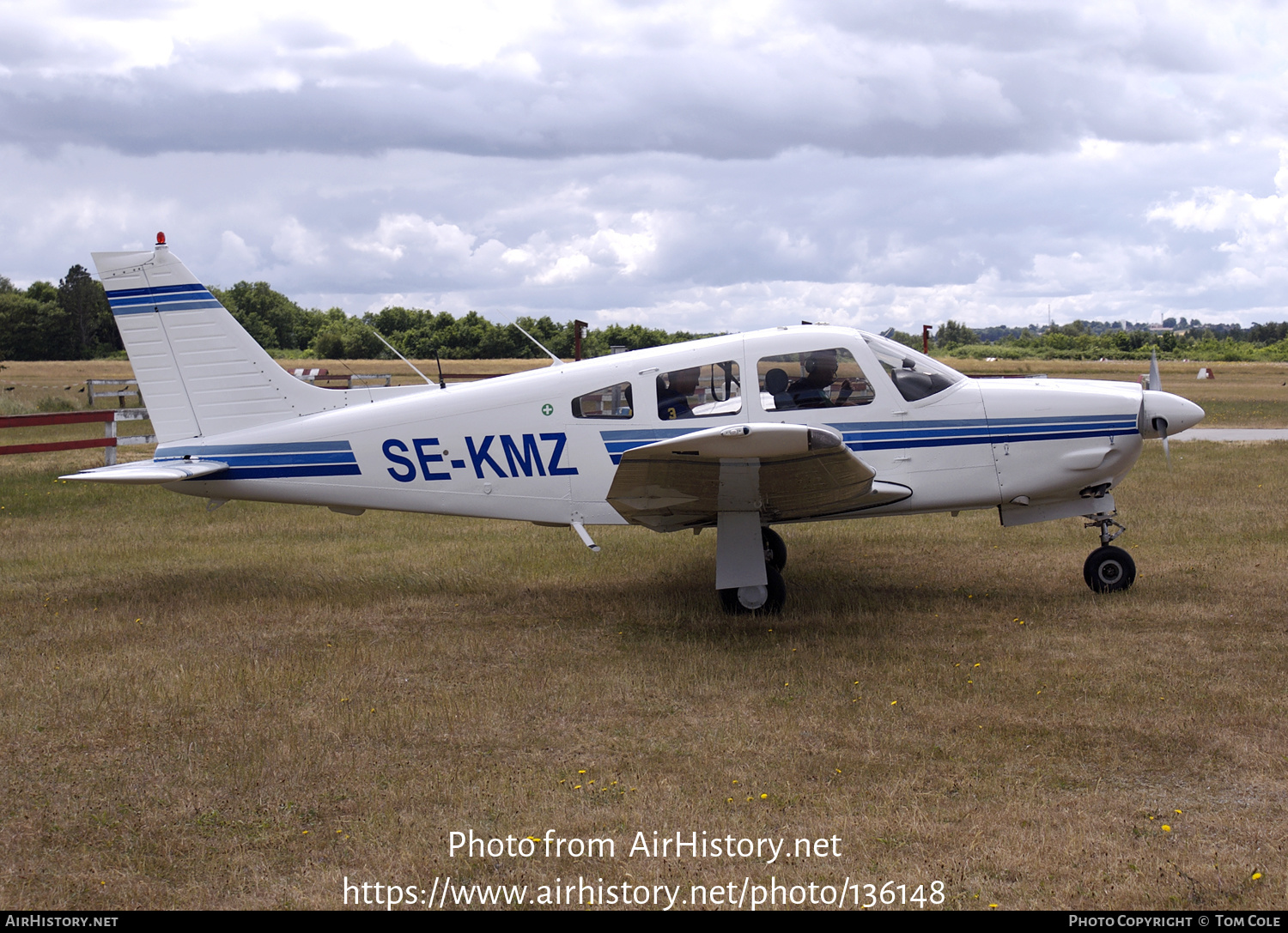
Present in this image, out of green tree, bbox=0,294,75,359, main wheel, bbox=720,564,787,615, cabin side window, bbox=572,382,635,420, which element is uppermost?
green tree, bbox=0,294,75,359

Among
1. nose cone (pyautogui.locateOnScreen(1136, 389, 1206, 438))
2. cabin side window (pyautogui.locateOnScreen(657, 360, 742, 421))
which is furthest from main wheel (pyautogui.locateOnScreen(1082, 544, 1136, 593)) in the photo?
cabin side window (pyautogui.locateOnScreen(657, 360, 742, 421))

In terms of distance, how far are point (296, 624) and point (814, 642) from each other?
4.22 meters

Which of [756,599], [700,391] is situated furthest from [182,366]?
[756,599]

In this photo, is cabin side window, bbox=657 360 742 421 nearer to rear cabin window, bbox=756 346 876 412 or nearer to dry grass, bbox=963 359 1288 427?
rear cabin window, bbox=756 346 876 412

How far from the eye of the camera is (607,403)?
8.14 meters

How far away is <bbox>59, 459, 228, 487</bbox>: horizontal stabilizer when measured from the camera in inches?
315

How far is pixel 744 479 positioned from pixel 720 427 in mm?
560

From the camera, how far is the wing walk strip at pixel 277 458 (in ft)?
28.0

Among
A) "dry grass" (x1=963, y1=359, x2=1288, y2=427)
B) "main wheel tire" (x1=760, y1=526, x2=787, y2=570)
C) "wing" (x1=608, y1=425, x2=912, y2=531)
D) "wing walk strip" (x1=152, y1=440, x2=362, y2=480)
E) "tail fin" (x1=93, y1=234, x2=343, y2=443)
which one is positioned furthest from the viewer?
"dry grass" (x1=963, y1=359, x2=1288, y2=427)

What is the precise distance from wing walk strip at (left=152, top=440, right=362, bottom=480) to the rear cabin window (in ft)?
11.9

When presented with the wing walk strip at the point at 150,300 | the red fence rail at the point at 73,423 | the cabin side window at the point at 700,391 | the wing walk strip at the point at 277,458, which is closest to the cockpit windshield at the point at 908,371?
the cabin side window at the point at 700,391

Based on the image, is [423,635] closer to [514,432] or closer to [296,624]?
[296,624]
